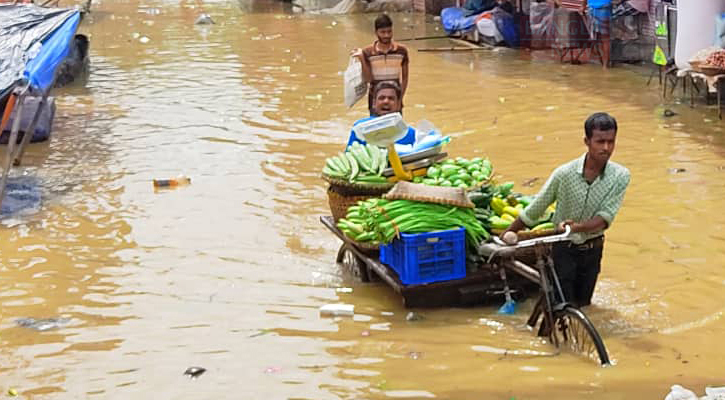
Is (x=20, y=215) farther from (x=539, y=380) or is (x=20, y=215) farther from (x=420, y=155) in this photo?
(x=539, y=380)

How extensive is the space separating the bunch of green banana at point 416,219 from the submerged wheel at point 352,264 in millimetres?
691

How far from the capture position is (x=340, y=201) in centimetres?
669

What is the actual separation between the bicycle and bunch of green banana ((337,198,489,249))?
0.96ft

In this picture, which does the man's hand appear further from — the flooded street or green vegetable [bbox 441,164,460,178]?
green vegetable [bbox 441,164,460,178]

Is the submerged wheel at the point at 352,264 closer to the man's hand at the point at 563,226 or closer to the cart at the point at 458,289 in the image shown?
the cart at the point at 458,289

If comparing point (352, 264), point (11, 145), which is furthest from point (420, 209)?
point (11, 145)

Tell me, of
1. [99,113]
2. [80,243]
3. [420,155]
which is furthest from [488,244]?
[99,113]

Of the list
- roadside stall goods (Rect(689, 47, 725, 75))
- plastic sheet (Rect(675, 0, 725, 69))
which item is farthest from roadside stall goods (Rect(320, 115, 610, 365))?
plastic sheet (Rect(675, 0, 725, 69))

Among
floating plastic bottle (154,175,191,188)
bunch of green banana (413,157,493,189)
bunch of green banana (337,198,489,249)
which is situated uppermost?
bunch of green banana (413,157,493,189)

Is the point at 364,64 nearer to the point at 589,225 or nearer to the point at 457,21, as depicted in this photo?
the point at 589,225

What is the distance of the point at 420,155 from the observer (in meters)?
6.56

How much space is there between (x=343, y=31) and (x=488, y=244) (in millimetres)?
17976

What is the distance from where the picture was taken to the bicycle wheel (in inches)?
203

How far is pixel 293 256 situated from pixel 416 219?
6.36 ft
